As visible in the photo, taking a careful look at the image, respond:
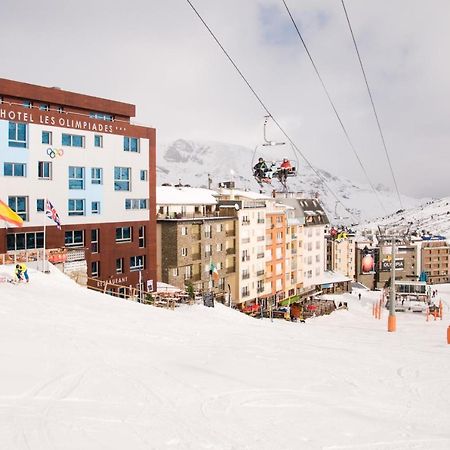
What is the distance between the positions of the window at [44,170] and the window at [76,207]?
2.61 m

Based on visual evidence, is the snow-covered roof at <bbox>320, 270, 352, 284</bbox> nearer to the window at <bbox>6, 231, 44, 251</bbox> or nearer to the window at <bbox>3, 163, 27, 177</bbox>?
the window at <bbox>6, 231, 44, 251</bbox>

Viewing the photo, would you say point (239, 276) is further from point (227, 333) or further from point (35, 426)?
point (35, 426)

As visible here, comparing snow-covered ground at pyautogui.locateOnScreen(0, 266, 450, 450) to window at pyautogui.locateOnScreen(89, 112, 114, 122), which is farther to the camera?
window at pyautogui.locateOnScreen(89, 112, 114, 122)

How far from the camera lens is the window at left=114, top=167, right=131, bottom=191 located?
4266cm

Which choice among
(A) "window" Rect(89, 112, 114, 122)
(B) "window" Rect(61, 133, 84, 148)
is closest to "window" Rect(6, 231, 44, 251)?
(B) "window" Rect(61, 133, 84, 148)

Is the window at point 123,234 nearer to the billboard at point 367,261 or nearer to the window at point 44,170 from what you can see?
the window at point 44,170

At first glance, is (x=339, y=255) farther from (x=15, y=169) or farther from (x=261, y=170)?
(x=15, y=169)

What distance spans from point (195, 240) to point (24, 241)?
21624 millimetres

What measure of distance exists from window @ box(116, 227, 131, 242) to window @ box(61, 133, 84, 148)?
26.3 feet

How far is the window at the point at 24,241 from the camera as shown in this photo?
34.8 m

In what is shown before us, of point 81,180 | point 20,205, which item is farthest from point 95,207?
point 20,205

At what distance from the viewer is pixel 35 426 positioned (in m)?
8.09

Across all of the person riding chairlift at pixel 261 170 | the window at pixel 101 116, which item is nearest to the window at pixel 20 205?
the window at pixel 101 116

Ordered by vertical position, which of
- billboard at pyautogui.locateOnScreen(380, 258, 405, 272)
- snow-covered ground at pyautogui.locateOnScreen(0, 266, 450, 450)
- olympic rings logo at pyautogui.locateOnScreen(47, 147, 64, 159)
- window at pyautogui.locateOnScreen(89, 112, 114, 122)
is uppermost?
window at pyautogui.locateOnScreen(89, 112, 114, 122)
